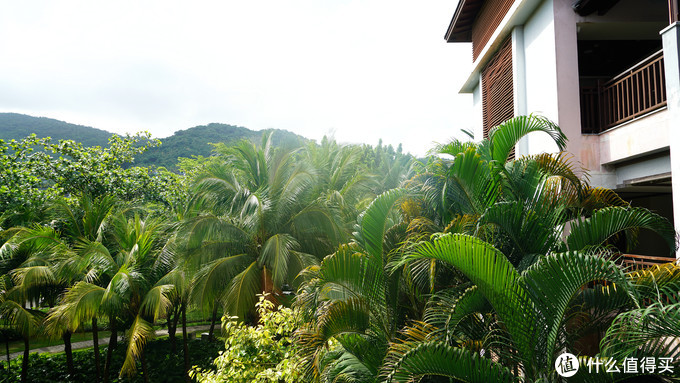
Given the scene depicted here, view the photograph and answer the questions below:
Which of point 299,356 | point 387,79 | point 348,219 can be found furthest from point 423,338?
point 387,79

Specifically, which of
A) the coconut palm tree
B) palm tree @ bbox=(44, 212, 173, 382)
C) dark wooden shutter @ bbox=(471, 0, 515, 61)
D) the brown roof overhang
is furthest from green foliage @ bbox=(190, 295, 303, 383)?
the brown roof overhang

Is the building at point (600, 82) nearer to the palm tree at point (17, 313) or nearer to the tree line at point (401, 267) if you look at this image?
the tree line at point (401, 267)

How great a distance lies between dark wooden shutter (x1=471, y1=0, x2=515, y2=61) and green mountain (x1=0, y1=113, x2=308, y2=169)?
33.1m

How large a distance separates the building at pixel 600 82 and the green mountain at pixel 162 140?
117 ft

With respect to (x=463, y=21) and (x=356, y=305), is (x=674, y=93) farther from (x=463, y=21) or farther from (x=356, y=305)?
(x=463, y=21)

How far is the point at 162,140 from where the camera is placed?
193ft

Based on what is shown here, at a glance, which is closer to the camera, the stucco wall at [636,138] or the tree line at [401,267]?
the tree line at [401,267]

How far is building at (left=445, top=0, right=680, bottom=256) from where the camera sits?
6.22 m

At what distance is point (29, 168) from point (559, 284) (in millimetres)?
19996

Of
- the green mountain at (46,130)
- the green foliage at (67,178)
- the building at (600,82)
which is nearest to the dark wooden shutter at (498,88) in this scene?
A: the building at (600,82)

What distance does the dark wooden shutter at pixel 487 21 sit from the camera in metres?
10.0

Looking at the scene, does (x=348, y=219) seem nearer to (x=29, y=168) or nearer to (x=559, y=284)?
(x=559, y=284)

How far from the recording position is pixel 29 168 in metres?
17.6

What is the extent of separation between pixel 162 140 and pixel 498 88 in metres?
55.4
